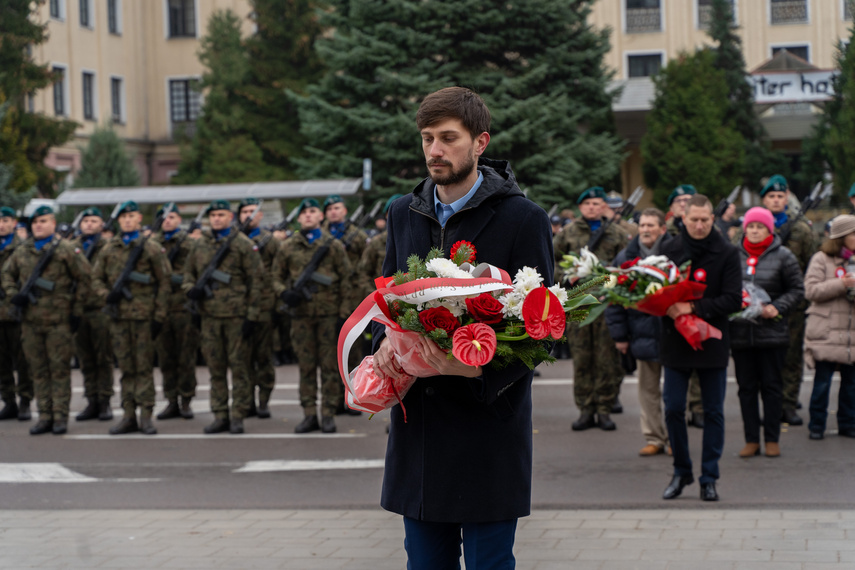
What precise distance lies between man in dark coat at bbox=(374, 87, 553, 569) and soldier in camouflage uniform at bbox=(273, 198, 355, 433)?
23.9ft

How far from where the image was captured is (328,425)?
10961 mm

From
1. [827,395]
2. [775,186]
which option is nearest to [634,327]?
[827,395]

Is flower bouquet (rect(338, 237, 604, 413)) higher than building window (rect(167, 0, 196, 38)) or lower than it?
lower

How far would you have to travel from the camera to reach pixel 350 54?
1029 inches

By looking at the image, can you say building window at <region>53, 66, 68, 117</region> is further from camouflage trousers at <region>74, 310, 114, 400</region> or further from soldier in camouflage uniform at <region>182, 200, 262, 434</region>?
soldier in camouflage uniform at <region>182, 200, 262, 434</region>

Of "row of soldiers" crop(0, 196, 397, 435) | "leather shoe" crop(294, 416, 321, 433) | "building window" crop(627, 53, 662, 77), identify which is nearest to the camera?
"leather shoe" crop(294, 416, 321, 433)

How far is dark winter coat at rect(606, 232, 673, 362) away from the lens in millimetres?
9125

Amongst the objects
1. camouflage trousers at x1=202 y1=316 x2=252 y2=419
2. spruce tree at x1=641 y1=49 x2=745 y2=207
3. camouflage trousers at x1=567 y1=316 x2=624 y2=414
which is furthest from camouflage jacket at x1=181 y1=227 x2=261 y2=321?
spruce tree at x1=641 y1=49 x2=745 y2=207

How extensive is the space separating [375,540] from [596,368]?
434cm

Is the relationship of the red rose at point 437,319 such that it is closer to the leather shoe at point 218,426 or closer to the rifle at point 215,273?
the rifle at point 215,273

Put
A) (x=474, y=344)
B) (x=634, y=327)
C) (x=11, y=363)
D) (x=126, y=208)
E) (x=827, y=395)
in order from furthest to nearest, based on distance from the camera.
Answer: (x=11, y=363)
(x=126, y=208)
(x=827, y=395)
(x=634, y=327)
(x=474, y=344)

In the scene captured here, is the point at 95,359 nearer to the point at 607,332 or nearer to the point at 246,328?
the point at 246,328

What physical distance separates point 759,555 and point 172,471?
5.06 m

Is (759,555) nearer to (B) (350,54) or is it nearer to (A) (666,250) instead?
(A) (666,250)
